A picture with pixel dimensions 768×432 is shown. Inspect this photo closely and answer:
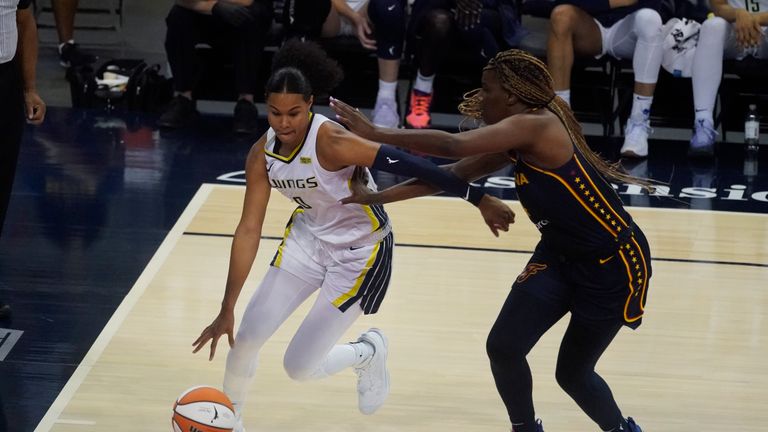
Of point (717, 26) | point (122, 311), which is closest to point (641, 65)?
point (717, 26)

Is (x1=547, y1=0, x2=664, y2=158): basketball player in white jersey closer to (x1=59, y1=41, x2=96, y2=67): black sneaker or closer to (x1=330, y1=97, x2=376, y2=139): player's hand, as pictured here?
(x1=59, y1=41, x2=96, y2=67): black sneaker

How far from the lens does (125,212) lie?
22.7ft

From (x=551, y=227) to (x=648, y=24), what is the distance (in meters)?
4.71

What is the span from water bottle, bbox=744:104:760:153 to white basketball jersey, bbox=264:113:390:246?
5007mm

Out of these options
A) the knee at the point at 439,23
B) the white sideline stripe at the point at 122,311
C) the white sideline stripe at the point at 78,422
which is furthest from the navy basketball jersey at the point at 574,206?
the knee at the point at 439,23

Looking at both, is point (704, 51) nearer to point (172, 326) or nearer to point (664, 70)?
point (664, 70)

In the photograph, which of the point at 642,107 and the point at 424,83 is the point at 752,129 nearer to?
the point at 642,107

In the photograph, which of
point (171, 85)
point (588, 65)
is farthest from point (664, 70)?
point (171, 85)

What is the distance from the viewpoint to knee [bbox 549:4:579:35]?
8117mm

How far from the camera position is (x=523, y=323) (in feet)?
12.7

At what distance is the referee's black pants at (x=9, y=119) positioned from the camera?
502 centimetres

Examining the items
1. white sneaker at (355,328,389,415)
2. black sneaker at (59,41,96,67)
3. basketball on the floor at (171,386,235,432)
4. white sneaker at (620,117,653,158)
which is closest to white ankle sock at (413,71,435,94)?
white sneaker at (620,117,653,158)

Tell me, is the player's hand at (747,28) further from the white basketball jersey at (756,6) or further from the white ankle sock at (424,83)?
the white ankle sock at (424,83)

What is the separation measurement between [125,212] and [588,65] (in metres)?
3.62
